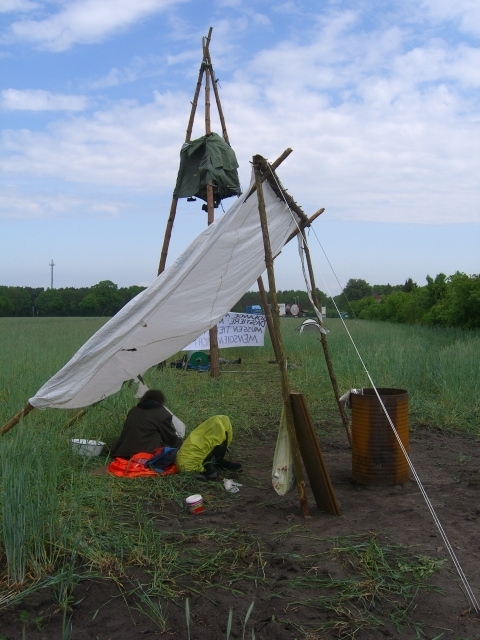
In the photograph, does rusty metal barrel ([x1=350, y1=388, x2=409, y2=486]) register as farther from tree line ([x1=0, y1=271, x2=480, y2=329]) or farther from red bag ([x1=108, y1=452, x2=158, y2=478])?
tree line ([x1=0, y1=271, x2=480, y2=329])

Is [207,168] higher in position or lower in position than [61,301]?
higher

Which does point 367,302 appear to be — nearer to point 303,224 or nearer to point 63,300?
point 63,300

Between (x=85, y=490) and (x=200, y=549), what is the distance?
109 centimetres

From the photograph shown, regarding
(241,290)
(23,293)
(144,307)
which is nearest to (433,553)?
(144,307)

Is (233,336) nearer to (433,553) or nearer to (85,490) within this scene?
(85,490)

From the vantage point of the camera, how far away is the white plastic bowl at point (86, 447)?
4.64 meters

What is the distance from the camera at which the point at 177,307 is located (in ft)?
15.5

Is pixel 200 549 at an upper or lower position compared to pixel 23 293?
lower

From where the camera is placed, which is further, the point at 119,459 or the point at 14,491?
the point at 119,459

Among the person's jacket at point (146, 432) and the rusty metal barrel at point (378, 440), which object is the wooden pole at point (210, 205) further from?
the rusty metal barrel at point (378, 440)

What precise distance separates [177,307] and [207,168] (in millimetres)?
4185

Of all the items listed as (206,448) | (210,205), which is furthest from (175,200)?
(206,448)

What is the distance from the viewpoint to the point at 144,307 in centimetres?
420

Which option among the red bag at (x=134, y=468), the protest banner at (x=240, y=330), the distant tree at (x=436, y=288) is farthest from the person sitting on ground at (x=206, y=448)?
the distant tree at (x=436, y=288)
